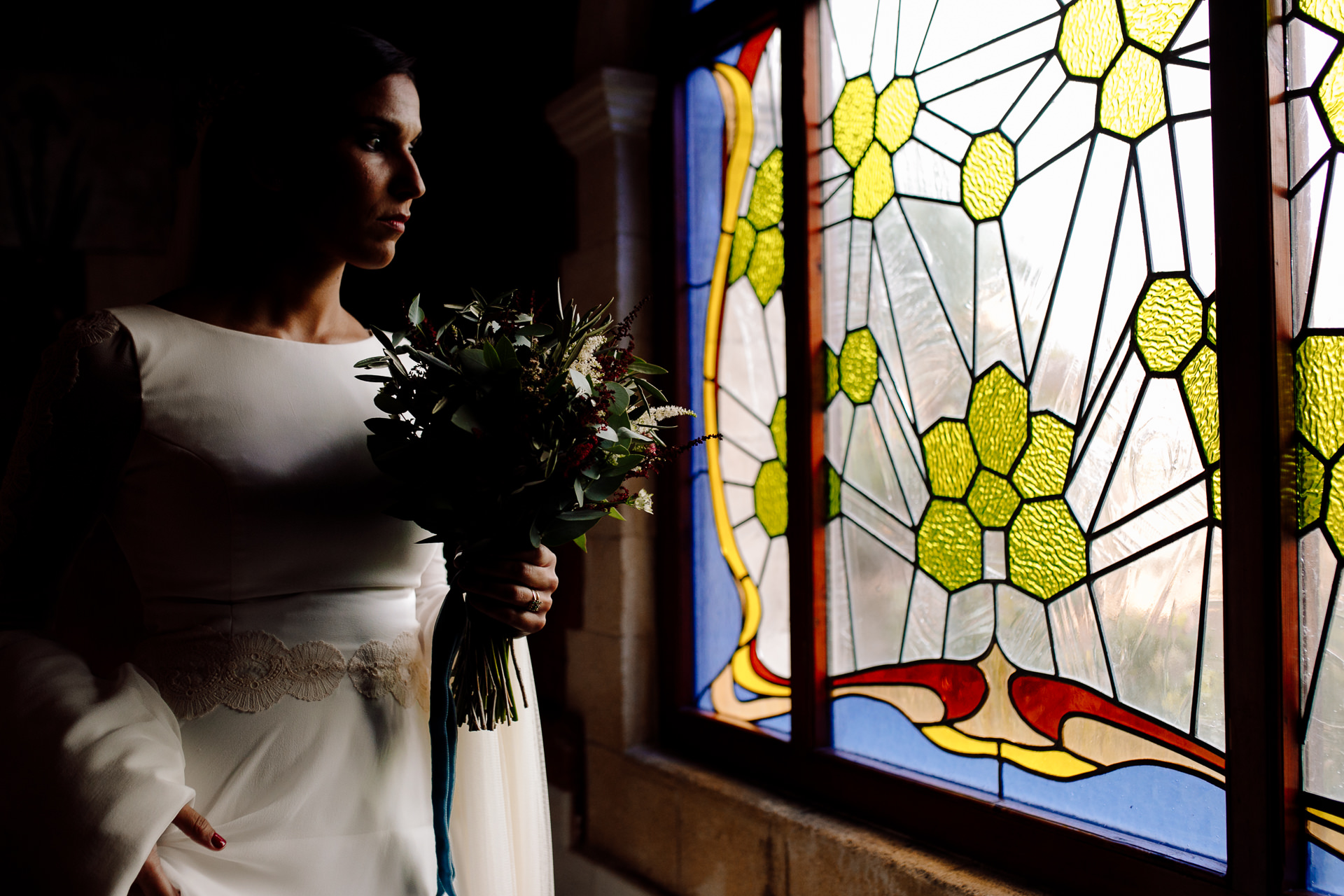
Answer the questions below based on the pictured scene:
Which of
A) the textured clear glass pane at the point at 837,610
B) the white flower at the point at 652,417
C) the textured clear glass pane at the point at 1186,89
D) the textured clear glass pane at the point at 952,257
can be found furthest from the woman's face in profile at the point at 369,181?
the textured clear glass pane at the point at 837,610

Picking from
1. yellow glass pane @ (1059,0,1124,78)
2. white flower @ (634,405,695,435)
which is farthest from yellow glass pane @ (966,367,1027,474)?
white flower @ (634,405,695,435)

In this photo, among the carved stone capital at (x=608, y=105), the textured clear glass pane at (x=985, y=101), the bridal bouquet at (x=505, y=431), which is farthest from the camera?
the carved stone capital at (x=608, y=105)

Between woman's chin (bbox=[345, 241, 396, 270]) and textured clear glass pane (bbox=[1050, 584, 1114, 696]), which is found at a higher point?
woman's chin (bbox=[345, 241, 396, 270])

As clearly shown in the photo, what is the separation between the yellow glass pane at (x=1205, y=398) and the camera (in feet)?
5.22

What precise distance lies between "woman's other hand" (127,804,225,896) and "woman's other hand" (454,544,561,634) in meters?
0.41

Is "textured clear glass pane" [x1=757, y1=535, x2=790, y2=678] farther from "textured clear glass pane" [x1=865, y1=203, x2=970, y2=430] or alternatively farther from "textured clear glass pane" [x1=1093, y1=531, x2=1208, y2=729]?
"textured clear glass pane" [x1=1093, y1=531, x2=1208, y2=729]

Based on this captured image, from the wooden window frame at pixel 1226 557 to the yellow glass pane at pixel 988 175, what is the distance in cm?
42

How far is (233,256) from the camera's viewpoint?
4.80 ft

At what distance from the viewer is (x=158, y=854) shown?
3.80 ft

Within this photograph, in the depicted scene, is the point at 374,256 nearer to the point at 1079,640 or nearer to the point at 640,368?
the point at 640,368

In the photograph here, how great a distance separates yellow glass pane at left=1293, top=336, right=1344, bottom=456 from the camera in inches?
57.5

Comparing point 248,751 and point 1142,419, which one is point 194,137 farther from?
point 1142,419

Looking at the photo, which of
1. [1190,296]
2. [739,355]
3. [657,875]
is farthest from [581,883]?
[1190,296]

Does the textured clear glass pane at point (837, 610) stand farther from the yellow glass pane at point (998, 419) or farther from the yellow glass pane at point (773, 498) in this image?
the yellow glass pane at point (998, 419)
